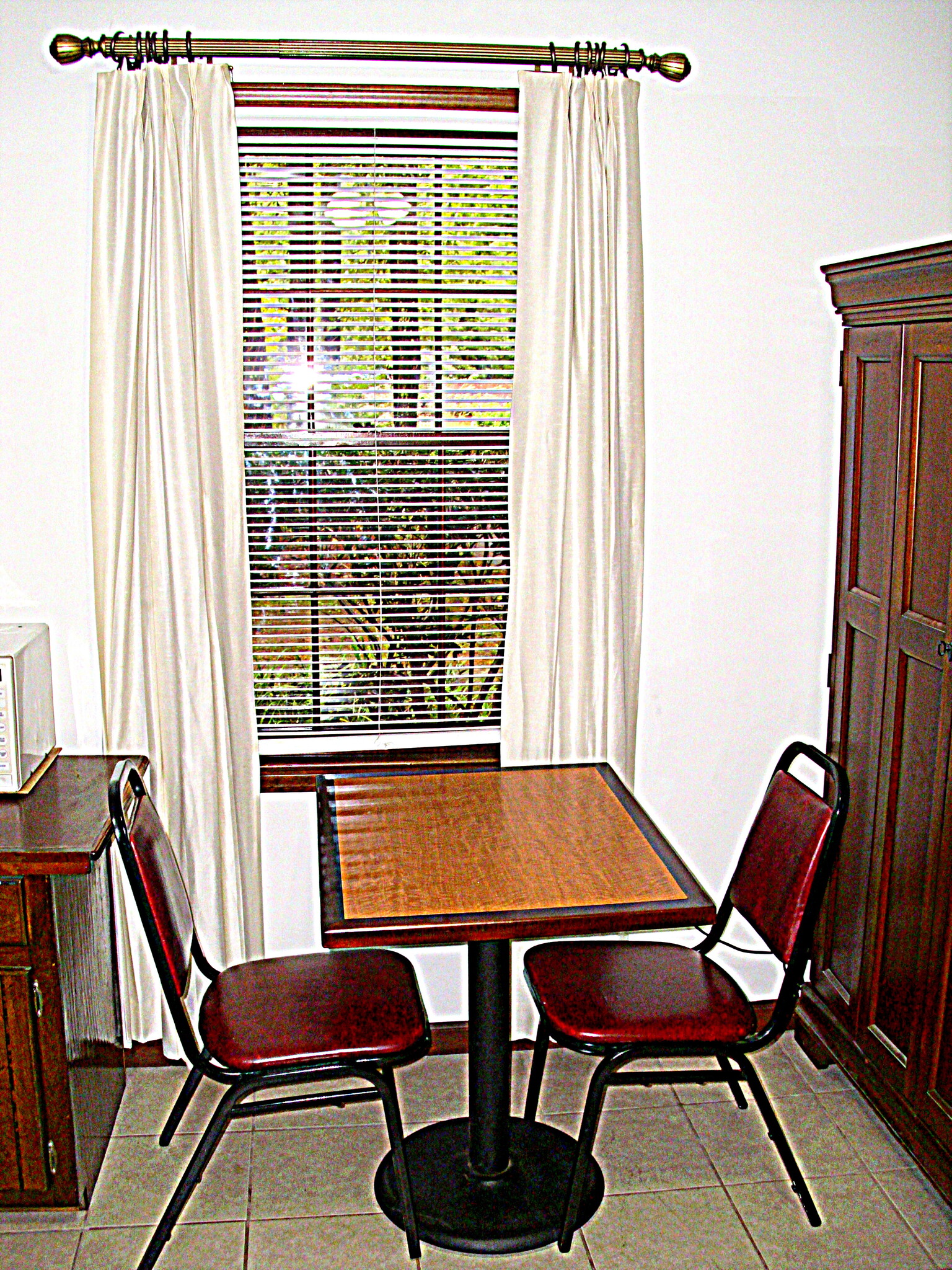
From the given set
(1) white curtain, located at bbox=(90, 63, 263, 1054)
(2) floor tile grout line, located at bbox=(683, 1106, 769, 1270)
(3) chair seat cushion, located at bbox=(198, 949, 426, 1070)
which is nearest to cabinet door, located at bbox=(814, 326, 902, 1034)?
(2) floor tile grout line, located at bbox=(683, 1106, 769, 1270)

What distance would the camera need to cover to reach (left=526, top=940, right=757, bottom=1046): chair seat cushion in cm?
248

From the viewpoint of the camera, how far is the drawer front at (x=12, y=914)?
2.50 meters

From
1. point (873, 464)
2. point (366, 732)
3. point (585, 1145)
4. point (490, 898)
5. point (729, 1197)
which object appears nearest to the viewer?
point (490, 898)

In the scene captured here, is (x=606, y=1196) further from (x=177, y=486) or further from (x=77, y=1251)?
(x=177, y=486)

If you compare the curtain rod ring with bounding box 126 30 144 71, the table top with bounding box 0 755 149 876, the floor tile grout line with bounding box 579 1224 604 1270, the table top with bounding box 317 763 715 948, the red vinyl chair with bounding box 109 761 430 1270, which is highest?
the curtain rod ring with bounding box 126 30 144 71

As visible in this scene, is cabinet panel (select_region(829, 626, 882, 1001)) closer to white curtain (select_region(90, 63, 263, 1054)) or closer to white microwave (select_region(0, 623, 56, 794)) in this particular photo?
white curtain (select_region(90, 63, 263, 1054))

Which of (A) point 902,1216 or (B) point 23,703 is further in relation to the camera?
(B) point 23,703

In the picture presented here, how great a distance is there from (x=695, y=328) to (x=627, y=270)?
10.1 inches

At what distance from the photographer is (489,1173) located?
2686 mm

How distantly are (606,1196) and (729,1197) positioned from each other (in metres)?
0.27

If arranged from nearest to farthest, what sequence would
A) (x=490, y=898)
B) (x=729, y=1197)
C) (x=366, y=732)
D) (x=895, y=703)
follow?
(x=490, y=898) < (x=729, y=1197) < (x=895, y=703) < (x=366, y=732)

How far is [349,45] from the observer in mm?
2904


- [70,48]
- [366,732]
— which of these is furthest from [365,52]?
[366,732]

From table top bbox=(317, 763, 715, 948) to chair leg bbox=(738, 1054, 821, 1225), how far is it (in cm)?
46
